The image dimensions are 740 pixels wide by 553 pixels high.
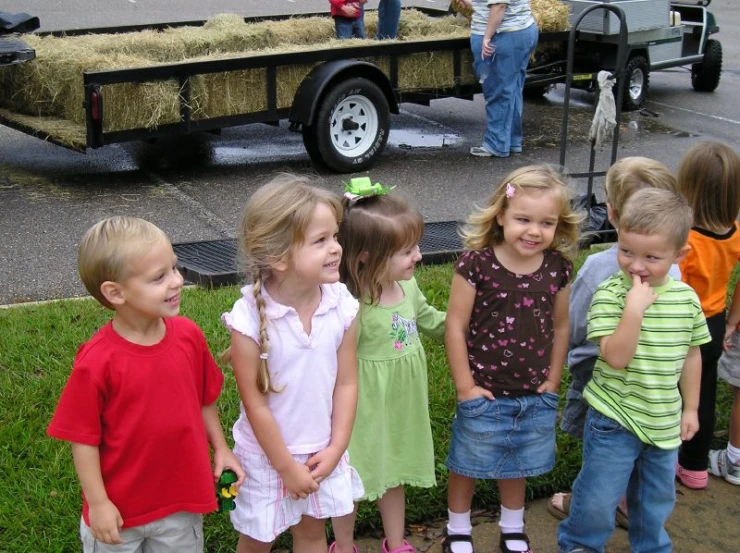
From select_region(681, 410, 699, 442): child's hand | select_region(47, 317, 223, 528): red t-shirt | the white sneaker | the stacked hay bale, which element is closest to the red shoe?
the white sneaker

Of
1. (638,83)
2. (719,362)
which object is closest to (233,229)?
(719,362)

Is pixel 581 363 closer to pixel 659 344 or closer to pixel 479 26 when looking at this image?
pixel 659 344

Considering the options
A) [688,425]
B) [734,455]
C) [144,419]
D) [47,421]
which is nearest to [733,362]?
[734,455]

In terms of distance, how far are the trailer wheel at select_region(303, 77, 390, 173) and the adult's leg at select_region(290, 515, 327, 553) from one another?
533 cm

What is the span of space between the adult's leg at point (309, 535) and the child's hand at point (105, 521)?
0.65 m

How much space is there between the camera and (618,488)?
10.3 ft

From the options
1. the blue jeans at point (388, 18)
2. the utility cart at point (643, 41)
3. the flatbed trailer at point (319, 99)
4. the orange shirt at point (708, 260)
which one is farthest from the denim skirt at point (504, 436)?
the utility cart at point (643, 41)

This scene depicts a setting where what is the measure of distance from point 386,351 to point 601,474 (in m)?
0.79

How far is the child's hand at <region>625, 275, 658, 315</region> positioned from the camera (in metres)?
2.91

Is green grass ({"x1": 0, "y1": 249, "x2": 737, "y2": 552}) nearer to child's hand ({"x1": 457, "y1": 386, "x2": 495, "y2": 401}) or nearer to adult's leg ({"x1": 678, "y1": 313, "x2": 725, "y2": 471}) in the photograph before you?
adult's leg ({"x1": 678, "y1": 313, "x2": 725, "y2": 471})

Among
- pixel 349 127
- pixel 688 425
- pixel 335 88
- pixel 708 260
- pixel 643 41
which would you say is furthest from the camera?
pixel 643 41

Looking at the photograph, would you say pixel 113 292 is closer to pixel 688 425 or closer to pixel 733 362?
pixel 688 425

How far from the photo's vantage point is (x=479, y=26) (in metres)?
8.69

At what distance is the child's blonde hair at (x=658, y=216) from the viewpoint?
2945mm
